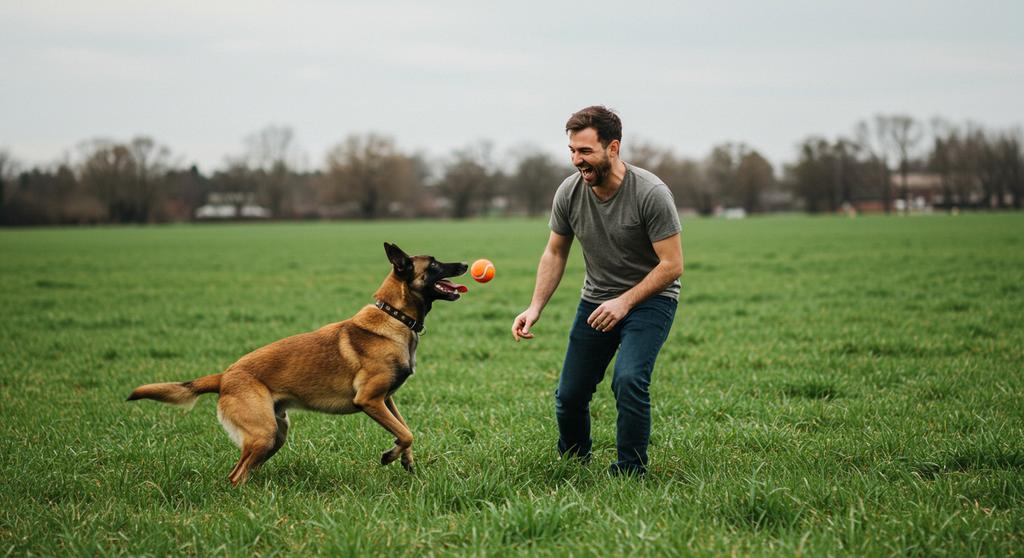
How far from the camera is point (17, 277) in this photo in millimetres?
22359

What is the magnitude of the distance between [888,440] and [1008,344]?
5.06 m

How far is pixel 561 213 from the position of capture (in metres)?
5.27

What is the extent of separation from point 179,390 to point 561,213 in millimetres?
2794

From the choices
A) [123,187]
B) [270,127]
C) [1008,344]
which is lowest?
[1008,344]

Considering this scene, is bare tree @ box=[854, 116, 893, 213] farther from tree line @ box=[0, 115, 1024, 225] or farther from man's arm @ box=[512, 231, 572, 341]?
man's arm @ box=[512, 231, 572, 341]

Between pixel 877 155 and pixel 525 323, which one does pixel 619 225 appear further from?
pixel 877 155

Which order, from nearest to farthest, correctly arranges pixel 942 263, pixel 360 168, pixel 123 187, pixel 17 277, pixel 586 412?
pixel 586 412, pixel 942 263, pixel 17 277, pixel 123 187, pixel 360 168

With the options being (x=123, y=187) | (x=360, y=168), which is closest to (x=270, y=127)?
(x=360, y=168)

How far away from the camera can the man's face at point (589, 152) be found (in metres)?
4.66

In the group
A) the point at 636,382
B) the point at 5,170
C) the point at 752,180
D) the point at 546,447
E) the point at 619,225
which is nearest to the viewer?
the point at 636,382

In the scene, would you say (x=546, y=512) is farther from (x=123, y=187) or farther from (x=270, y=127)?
(x=270, y=127)

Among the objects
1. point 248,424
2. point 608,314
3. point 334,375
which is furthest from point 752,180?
point 248,424

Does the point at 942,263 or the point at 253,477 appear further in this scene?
the point at 942,263

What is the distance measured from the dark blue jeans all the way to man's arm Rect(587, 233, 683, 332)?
0.56 ft
